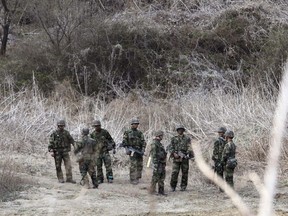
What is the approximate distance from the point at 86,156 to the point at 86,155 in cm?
2

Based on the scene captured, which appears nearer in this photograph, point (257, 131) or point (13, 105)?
point (257, 131)

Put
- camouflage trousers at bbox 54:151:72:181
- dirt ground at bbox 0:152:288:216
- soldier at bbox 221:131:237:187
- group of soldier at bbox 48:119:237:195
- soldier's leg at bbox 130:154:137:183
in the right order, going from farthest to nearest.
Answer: soldier's leg at bbox 130:154:137:183
camouflage trousers at bbox 54:151:72:181
group of soldier at bbox 48:119:237:195
soldier at bbox 221:131:237:187
dirt ground at bbox 0:152:288:216

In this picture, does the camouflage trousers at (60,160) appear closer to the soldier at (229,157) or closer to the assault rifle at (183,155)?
the assault rifle at (183,155)

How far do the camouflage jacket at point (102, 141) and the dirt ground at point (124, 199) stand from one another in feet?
2.60

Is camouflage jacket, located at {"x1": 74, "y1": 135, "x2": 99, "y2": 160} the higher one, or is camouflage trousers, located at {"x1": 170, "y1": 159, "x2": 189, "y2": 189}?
camouflage jacket, located at {"x1": 74, "y1": 135, "x2": 99, "y2": 160}

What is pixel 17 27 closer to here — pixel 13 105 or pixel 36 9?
pixel 36 9

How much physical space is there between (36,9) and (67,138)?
14.1 m

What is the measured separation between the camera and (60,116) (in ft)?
57.2

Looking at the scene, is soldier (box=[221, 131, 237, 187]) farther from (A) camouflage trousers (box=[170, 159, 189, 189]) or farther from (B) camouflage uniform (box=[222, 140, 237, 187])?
(A) camouflage trousers (box=[170, 159, 189, 189])

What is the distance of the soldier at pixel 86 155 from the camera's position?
36.4ft

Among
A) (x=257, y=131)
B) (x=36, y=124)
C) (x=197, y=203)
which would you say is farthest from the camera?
(x=36, y=124)

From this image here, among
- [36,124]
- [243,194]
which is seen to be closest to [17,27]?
[36,124]

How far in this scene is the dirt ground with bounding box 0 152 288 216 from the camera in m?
9.38

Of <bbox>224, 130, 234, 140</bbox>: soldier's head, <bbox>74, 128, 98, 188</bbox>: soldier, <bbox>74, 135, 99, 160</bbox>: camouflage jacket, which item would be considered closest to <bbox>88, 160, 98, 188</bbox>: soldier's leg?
<bbox>74, 128, 98, 188</bbox>: soldier
